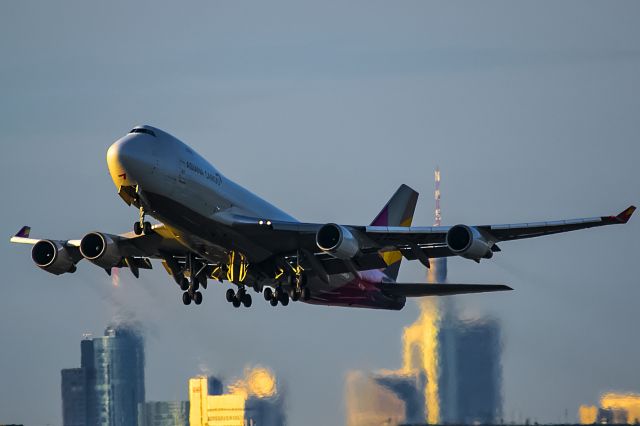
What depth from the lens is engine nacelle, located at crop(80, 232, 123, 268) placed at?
8012 centimetres

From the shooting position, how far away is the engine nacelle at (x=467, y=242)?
7394 cm

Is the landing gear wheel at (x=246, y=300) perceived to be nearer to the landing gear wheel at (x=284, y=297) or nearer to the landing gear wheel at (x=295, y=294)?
the landing gear wheel at (x=284, y=297)

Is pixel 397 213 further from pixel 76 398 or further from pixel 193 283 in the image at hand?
pixel 76 398

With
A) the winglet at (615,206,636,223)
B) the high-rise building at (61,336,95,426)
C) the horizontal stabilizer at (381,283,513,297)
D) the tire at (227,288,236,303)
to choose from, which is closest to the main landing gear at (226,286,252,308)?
the tire at (227,288,236,303)

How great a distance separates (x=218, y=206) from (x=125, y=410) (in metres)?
50.4

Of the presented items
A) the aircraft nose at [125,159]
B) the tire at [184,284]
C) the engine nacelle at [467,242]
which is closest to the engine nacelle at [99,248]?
the tire at [184,284]

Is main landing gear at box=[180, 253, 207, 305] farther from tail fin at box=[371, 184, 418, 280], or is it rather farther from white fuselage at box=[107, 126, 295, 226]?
tail fin at box=[371, 184, 418, 280]

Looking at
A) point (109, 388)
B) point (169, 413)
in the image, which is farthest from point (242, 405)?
point (109, 388)

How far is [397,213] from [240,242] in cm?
1680

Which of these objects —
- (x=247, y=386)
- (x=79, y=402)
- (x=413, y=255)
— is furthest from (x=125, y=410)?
(x=413, y=255)

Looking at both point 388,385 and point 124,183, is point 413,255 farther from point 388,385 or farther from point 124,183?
point 124,183

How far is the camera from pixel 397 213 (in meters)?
91.2

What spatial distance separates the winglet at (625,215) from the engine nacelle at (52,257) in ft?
91.2

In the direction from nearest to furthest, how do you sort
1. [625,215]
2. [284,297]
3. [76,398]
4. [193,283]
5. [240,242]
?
[625,215], [240,242], [193,283], [284,297], [76,398]
